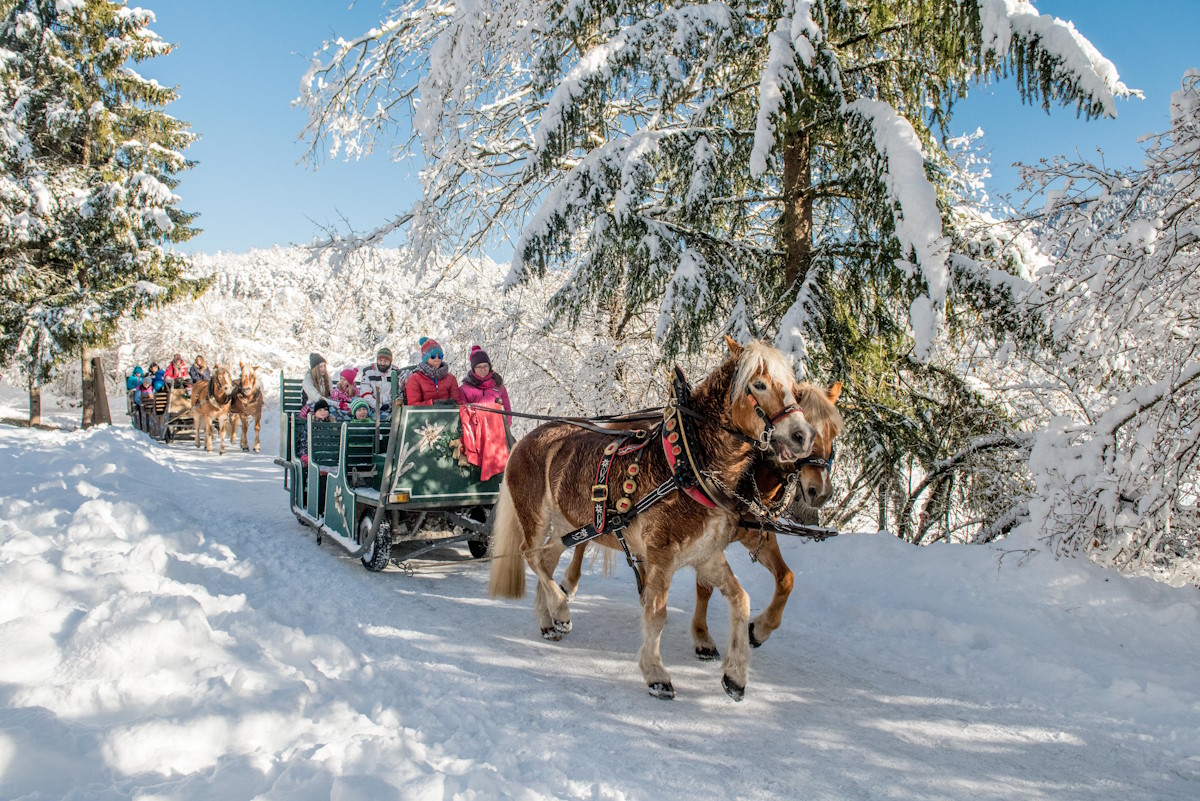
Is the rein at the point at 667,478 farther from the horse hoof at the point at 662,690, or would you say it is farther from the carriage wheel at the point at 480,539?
the carriage wheel at the point at 480,539

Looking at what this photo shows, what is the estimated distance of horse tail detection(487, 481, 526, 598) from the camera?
524 cm

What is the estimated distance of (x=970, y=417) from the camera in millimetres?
7137

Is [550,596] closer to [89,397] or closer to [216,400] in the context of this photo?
[216,400]

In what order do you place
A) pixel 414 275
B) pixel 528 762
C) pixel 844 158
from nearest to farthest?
pixel 528 762
pixel 844 158
pixel 414 275

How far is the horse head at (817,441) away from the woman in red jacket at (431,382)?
12.0ft

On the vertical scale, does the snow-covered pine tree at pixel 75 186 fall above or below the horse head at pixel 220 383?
above

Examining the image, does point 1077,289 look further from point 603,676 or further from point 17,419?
point 17,419

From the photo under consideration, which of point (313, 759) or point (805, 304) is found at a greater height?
point (805, 304)

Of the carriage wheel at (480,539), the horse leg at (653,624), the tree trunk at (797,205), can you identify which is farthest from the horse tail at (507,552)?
the tree trunk at (797,205)

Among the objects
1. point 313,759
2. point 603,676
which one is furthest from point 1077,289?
point 313,759

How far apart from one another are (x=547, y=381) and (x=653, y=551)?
6952 millimetres

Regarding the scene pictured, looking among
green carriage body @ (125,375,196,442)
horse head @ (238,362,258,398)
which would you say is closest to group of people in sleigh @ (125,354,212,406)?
green carriage body @ (125,375,196,442)

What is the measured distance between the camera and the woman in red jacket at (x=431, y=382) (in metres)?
6.71

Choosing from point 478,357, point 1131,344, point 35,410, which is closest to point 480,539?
point 478,357
